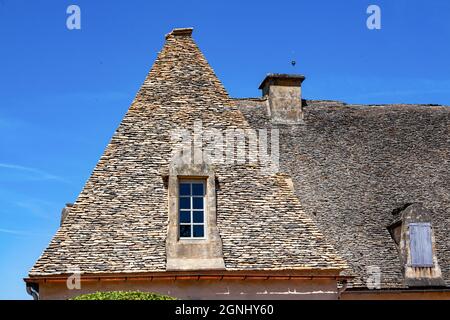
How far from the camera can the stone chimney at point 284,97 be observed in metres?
24.3

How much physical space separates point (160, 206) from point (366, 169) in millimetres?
8285

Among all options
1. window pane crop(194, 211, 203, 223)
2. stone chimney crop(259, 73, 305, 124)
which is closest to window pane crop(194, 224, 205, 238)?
window pane crop(194, 211, 203, 223)

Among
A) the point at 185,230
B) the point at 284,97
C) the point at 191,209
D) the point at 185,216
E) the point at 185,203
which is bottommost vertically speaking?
the point at 185,230

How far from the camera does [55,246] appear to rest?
15.4 meters

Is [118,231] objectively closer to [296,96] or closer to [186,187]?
[186,187]

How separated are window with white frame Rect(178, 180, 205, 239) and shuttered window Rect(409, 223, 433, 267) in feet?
20.8

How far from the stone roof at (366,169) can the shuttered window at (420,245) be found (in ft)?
1.21

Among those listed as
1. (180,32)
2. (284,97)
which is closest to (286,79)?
(284,97)

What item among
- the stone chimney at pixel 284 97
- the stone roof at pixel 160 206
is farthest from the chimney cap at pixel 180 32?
the stone chimney at pixel 284 97

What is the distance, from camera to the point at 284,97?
81.1 feet

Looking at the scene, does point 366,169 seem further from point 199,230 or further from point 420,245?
point 199,230
